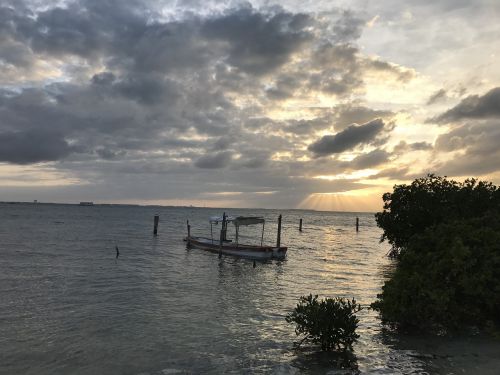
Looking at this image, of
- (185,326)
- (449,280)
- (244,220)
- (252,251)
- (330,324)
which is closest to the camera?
(330,324)

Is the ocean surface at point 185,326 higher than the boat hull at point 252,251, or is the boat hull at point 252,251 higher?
the boat hull at point 252,251

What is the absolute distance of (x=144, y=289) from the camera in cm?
2519

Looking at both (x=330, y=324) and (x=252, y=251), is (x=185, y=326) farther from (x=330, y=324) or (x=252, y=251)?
(x=252, y=251)

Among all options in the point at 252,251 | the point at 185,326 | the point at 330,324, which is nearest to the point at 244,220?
the point at 252,251

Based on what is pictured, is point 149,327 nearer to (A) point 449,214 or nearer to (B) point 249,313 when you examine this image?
(B) point 249,313

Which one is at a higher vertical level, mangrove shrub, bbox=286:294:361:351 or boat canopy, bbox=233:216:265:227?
boat canopy, bbox=233:216:265:227

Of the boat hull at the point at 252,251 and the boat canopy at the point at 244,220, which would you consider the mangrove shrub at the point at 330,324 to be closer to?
the boat hull at the point at 252,251

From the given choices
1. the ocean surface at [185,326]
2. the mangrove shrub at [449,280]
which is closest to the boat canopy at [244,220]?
the ocean surface at [185,326]

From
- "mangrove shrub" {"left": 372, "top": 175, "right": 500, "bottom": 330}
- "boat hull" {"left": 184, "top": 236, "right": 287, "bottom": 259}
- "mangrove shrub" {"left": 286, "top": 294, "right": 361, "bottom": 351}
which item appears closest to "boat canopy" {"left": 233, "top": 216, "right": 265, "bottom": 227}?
"boat hull" {"left": 184, "top": 236, "right": 287, "bottom": 259}

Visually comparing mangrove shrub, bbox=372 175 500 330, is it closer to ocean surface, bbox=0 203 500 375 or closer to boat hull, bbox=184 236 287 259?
ocean surface, bbox=0 203 500 375

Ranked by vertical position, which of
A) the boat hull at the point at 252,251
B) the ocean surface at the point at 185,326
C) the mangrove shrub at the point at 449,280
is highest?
the mangrove shrub at the point at 449,280

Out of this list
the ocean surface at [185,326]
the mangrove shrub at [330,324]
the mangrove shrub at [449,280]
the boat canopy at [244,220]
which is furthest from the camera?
the boat canopy at [244,220]

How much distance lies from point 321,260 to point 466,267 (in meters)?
28.4

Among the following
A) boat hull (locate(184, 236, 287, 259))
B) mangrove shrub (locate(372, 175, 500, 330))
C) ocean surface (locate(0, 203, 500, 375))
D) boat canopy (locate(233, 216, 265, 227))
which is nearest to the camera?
ocean surface (locate(0, 203, 500, 375))
